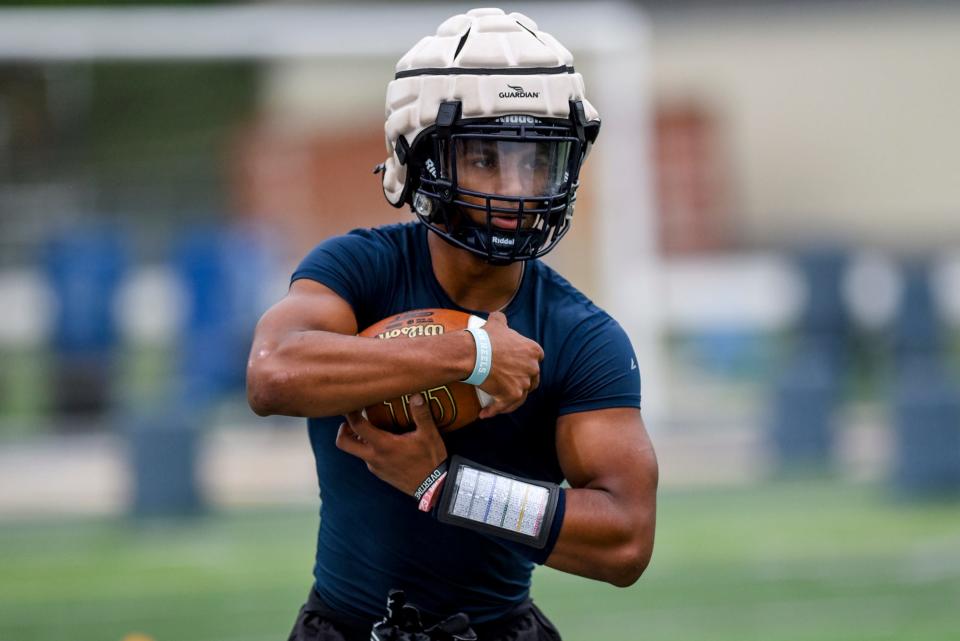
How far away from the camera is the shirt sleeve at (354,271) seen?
4145 millimetres

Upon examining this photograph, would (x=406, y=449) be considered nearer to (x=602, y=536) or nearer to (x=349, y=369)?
(x=349, y=369)

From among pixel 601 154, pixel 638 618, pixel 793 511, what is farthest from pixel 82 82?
pixel 638 618

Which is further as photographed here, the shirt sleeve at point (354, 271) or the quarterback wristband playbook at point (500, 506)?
the shirt sleeve at point (354, 271)

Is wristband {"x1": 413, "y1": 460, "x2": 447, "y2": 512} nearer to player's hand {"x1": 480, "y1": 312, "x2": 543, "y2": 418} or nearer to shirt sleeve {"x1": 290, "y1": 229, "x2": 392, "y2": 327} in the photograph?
player's hand {"x1": 480, "y1": 312, "x2": 543, "y2": 418}

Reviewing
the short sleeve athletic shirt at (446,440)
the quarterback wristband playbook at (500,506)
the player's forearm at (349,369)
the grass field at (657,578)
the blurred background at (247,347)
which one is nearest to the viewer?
the player's forearm at (349,369)

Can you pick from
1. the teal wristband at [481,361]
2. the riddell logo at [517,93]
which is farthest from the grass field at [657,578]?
the riddell logo at [517,93]

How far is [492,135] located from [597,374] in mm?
687

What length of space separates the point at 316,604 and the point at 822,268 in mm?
16946

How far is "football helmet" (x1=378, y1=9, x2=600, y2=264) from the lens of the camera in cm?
405

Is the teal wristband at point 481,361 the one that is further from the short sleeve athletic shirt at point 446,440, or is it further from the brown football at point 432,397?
the short sleeve athletic shirt at point 446,440

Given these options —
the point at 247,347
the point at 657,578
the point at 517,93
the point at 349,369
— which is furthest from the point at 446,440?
the point at 247,347

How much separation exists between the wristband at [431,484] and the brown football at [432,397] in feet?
0.46

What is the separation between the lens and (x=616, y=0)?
34.8 meters

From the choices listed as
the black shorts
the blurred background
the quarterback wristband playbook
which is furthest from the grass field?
the quarterback wristband playbook
